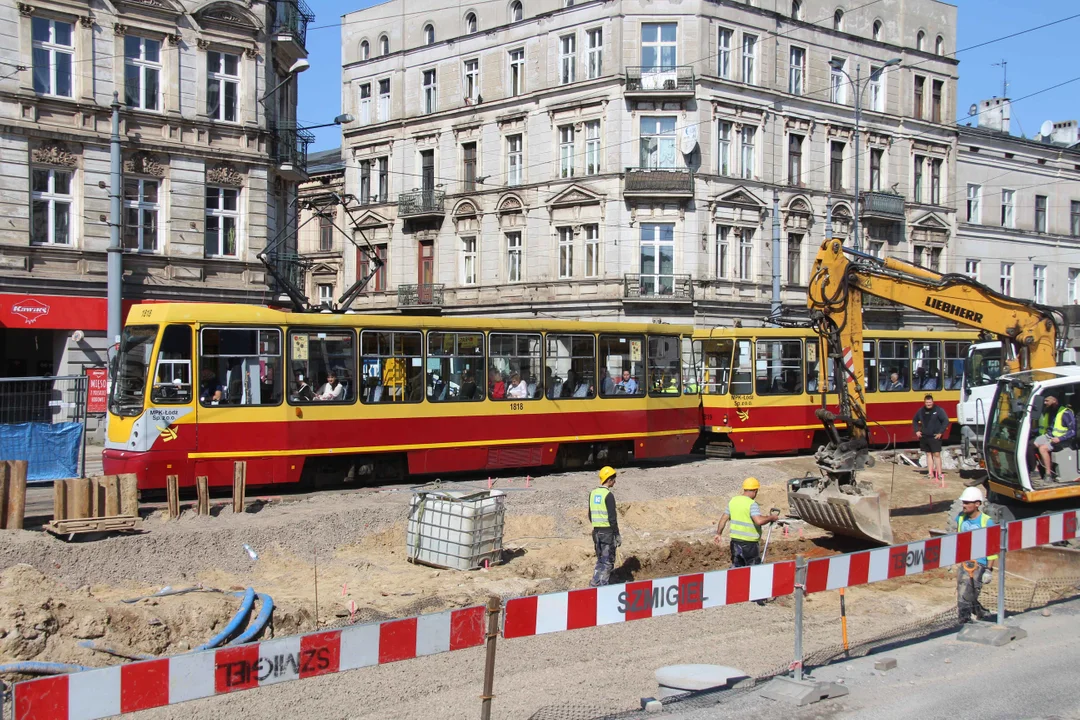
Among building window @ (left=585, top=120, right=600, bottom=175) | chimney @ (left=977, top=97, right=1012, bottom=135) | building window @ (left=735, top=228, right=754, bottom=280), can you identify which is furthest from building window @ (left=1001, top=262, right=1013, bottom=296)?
building window @ (left=585, top=120, right=600, bottom=175)

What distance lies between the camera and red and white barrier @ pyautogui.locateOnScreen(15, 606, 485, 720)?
502cm

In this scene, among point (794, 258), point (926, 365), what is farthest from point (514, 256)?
point (926, 365)

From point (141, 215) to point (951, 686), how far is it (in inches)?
920

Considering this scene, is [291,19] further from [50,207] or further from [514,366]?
[514,366]

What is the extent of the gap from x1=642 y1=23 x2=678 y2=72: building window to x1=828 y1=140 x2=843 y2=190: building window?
8.41m

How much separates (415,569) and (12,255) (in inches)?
656

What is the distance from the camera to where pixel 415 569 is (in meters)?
12.7

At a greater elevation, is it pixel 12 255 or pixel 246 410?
pixel 12 255

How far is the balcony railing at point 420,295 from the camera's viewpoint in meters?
41.9

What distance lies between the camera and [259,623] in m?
9.88

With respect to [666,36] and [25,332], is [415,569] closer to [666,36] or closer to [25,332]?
[25,332]

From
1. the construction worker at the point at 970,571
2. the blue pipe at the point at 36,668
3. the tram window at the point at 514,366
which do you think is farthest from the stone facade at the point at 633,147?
the blue pipe at the point at 36,668

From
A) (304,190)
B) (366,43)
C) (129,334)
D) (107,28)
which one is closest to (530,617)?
(129,334)

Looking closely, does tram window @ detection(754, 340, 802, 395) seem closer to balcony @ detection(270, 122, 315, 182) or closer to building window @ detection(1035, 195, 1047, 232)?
balcony @ detection(270, 122, 315, 182)
